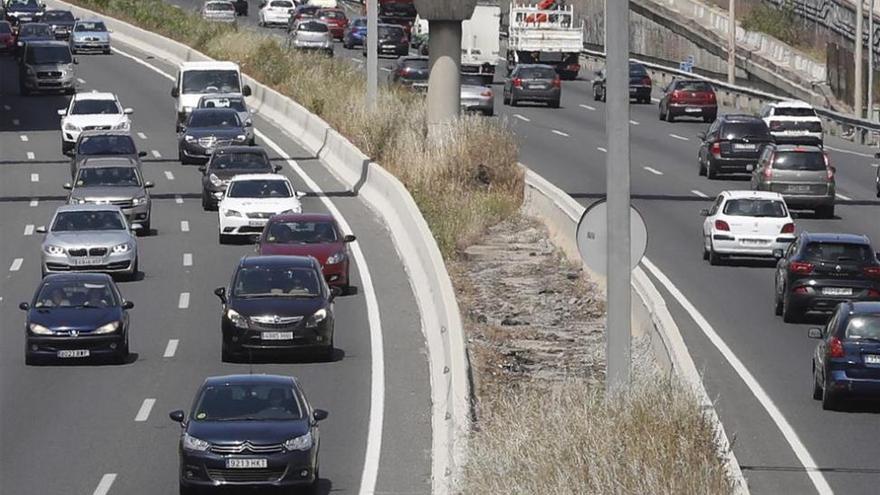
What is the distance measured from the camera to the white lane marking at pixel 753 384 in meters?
23.5

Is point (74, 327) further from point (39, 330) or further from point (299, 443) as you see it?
point (299, 443)

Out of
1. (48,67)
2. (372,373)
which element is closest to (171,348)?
(372,373)

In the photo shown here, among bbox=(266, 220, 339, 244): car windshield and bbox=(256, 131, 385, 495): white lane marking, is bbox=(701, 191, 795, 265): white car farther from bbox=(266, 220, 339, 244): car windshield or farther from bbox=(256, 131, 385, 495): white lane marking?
bbox=(266, 220, 339, 244): car windshield

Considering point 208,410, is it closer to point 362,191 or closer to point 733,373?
point 733,373

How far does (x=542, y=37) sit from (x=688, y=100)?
15234 mm

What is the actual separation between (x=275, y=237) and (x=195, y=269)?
300 centimetres

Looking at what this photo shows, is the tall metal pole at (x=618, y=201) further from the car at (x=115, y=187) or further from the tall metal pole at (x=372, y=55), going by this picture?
the tall metal pole at (x=372, y=55)

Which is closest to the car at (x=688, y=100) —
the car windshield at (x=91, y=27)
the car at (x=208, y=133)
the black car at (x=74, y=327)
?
the car at (x=208, y=133)

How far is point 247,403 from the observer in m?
21.8

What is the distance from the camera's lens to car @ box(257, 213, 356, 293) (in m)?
35.7

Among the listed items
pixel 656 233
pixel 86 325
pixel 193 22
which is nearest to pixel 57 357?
pixel 86 325

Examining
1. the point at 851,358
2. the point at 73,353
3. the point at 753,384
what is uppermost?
the point at 851,358

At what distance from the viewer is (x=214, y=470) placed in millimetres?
21000

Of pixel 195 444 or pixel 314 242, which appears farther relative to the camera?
pixel 314 242
